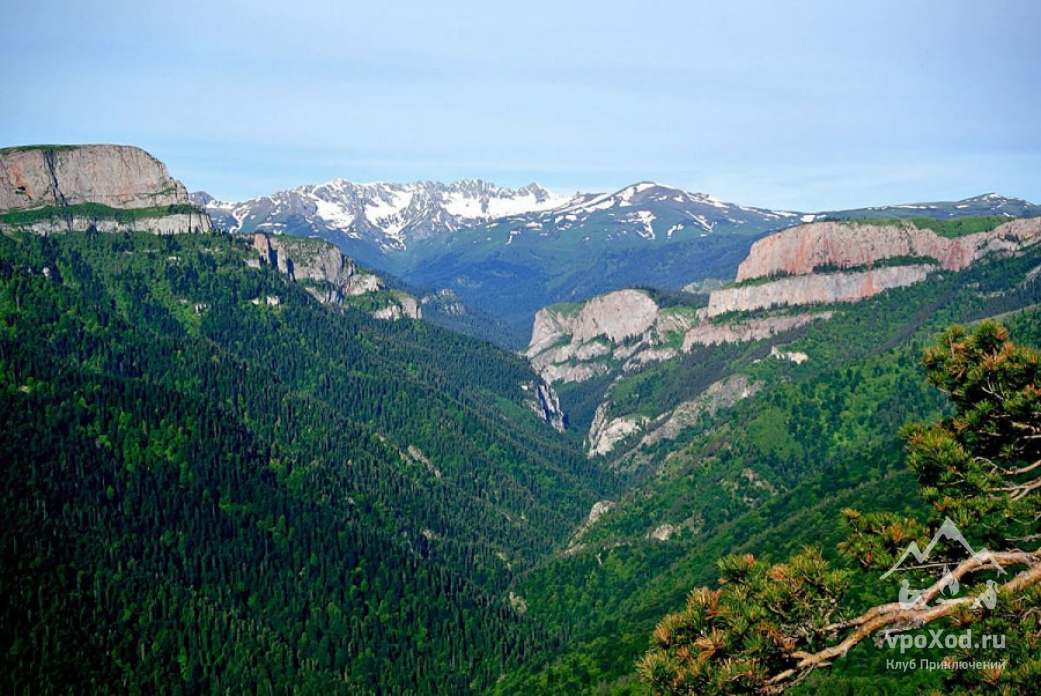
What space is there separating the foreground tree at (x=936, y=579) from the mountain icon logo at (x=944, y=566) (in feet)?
0.13

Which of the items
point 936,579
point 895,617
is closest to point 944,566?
point 936,579

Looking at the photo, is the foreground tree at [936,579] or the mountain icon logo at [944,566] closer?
the foreground tree at [936,579]

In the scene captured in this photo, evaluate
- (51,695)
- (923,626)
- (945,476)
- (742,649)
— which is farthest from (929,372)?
(51,695)

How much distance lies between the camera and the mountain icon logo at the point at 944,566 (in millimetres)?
24172

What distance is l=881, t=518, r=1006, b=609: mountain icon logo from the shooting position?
2417 centimetres

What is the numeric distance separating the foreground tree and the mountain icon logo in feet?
0.13

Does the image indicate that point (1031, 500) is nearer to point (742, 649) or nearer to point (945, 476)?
point (945, 476)

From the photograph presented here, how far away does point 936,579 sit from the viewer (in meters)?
26.6

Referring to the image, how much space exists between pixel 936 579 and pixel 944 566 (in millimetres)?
686
